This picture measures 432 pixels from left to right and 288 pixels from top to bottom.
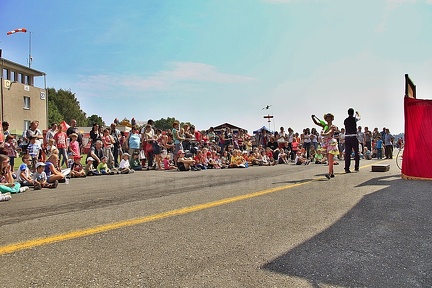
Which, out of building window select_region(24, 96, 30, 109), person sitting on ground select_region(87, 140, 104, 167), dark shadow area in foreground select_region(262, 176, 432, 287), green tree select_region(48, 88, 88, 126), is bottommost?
dark shadow area in foreground select_region(262, 176, 432, 287)

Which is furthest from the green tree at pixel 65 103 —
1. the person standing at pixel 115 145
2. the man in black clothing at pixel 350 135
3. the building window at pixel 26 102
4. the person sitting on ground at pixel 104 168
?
the man in black clothing at pixel 350 135

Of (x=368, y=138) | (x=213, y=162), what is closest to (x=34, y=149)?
(x=213, y=162)

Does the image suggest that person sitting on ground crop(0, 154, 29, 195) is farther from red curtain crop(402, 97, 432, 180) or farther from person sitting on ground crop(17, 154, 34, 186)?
red curtain crop(402, 97, 432, 180)

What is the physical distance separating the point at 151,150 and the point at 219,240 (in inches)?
465

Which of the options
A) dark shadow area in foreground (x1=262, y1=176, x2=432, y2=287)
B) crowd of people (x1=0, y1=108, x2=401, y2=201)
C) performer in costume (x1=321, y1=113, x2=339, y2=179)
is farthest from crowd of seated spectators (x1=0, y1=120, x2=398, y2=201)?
dark shadow area in foreground (x1=262, y1=176, x2=432, y2=287)

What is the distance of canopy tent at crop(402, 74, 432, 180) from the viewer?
9.34m

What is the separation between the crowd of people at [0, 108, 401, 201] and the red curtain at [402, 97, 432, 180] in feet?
6.41

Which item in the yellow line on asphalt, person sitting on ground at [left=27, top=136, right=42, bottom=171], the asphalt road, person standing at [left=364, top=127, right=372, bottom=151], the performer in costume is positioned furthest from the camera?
person standing at [left=364, top=127, right=372, bottom=151]

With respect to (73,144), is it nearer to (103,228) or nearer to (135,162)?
(135,162)

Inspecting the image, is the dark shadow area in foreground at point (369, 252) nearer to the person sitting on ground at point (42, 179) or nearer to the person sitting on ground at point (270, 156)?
the person sitting on ground at point (42, 179)

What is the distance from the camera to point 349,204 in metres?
5.91

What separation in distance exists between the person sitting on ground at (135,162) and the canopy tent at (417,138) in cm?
1010

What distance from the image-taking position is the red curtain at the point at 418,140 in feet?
30.6

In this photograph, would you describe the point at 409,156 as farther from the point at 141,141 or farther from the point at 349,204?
the point at 141,141
